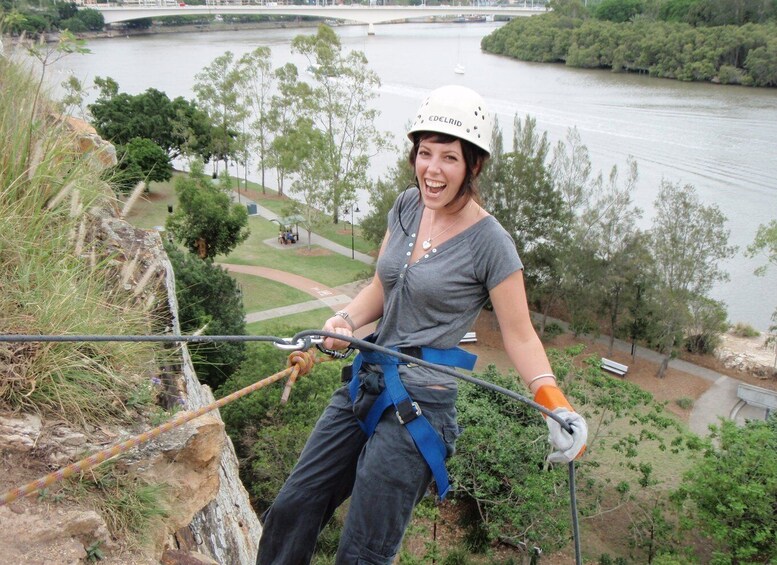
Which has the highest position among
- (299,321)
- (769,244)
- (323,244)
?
(769,244)

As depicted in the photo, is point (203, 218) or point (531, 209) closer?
point (203, 218)

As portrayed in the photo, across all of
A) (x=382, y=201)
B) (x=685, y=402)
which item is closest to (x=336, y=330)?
(x=685, y=402)

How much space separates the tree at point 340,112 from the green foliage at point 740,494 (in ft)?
75.1

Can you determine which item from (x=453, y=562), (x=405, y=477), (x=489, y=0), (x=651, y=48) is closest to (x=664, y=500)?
(x=453, y=562)

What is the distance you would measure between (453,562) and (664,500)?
21.0 feet

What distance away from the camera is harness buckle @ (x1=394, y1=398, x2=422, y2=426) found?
270 centimetres

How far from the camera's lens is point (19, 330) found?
347cm

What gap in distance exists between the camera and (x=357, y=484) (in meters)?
2.76

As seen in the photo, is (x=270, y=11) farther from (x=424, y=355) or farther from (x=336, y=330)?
(x=424, y=355)

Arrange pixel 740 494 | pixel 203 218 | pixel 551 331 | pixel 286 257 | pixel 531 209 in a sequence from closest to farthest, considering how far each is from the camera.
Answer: pixel 740 494 → pixel 203 218 → pixel 531 209 → pixel 551 331 → pixel 286 257

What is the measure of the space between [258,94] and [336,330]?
4641 centimetres

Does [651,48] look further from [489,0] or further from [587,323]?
[587,323]

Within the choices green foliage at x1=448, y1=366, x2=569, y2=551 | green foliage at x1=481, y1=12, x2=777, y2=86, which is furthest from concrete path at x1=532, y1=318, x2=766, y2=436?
green foliage at x1=481, y1=12, x2=777, y2=86

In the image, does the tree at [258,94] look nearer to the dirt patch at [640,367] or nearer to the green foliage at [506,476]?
the dirt patch at [640,367]
